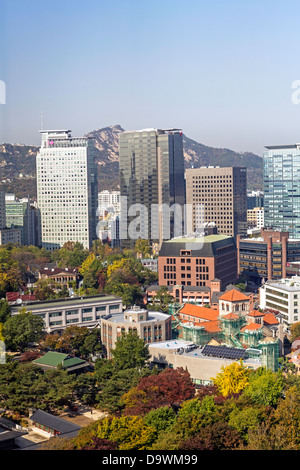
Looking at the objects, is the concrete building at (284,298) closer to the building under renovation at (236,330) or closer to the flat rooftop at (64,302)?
the building under renovation at (236,330)

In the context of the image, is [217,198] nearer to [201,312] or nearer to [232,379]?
[201,312]

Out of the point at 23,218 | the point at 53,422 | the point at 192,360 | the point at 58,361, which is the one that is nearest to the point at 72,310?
the point at 58,361

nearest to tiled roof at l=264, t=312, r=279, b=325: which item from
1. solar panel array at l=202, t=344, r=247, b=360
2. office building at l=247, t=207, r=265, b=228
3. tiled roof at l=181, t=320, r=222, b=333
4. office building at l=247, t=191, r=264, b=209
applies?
tiled roof at l=181, t=320, r=222, b=333

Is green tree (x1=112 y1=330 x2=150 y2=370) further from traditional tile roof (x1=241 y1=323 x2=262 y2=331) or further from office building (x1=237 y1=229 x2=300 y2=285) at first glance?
office building (x1=237 y1=229 x2=300 y2=285)

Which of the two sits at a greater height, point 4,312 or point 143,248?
point 143,248
